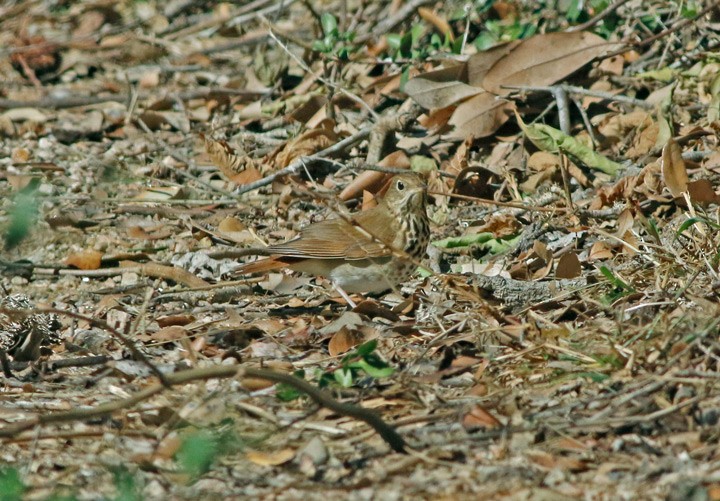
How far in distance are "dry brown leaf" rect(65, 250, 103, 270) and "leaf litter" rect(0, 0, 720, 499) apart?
3 cm

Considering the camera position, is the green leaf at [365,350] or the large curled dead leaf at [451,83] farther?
the large curled dead leaf at [451,83]

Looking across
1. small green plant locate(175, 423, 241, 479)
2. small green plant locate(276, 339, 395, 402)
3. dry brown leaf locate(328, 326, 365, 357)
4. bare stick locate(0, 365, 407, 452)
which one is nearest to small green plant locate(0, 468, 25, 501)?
bare stick locate(0, 365, 407, 452)

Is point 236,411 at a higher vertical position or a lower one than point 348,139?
higher

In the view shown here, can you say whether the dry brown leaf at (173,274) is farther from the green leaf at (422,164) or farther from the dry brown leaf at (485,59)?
the dry brown leaf at (485,59)

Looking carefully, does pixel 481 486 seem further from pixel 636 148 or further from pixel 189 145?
pixel 189 145

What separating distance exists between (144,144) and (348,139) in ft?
5.64

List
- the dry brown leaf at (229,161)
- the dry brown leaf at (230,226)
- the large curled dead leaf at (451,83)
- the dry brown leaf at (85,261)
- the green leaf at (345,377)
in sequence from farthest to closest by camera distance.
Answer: the dry brown leaf at (229,161) < the large curled dead leaf at (451,83) < the dry brown leaf at (230,226) < the dry brown leaf at (85,261) < the green leaf at (345,377)

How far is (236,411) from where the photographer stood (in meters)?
3.66

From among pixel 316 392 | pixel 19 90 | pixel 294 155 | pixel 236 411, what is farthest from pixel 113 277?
pixel 19 90

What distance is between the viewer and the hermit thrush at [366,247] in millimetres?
5324

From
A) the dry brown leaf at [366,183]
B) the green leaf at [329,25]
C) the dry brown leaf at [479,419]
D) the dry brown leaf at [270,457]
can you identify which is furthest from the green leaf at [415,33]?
the dry brown leaf at [270,457]

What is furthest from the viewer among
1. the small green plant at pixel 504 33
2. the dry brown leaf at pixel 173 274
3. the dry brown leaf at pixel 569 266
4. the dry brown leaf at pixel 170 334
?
the small green plant at pixel 504 33

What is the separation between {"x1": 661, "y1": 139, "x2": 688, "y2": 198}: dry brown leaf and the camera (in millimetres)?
5250

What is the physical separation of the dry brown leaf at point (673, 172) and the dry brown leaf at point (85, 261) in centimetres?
304
